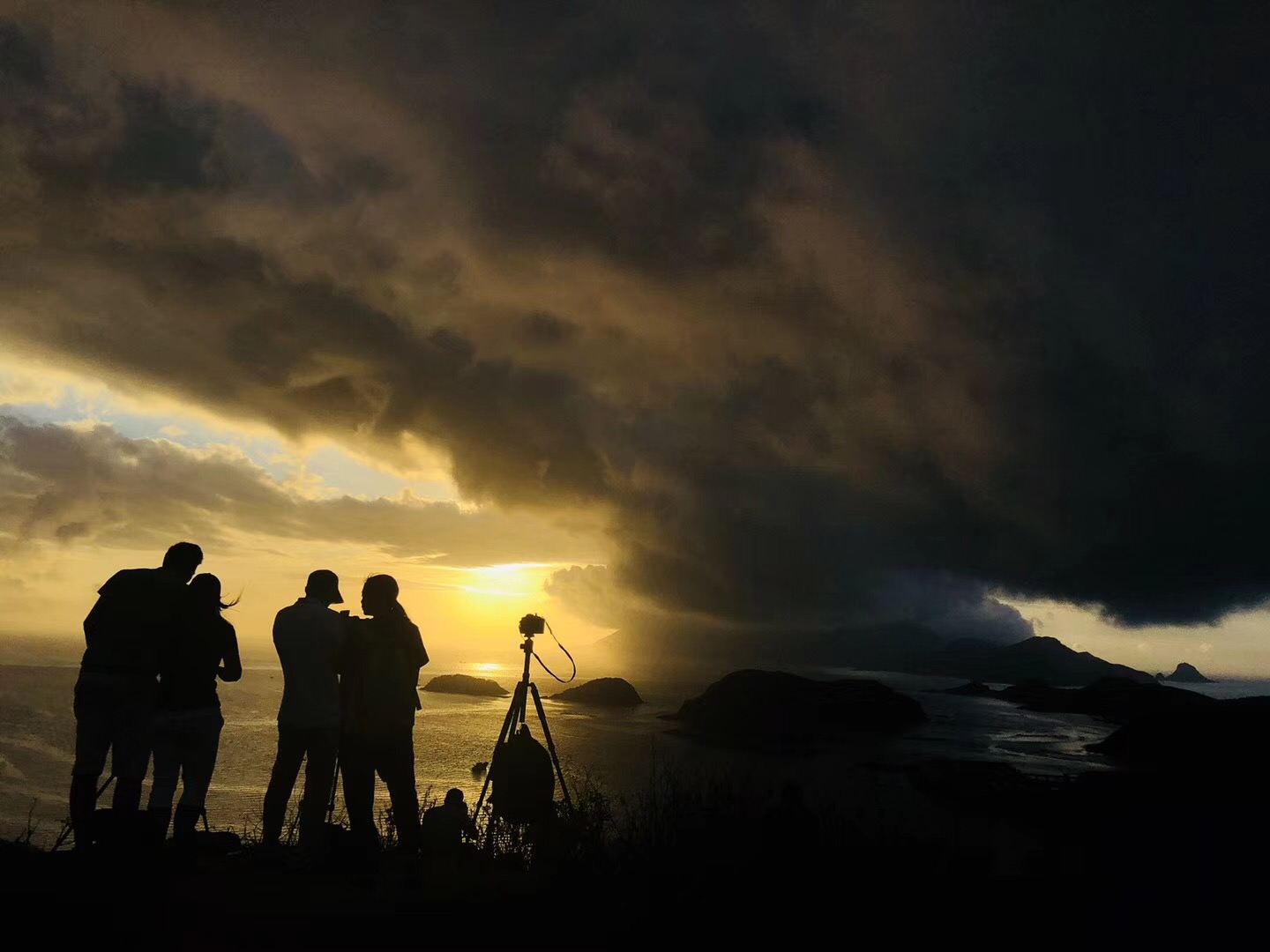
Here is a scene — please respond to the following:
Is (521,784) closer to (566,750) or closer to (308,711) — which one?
(308,711)

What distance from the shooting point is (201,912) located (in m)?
4.71

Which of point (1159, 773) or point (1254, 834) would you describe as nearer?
point (1254, 834)

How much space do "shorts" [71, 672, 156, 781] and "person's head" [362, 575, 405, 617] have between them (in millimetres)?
1935

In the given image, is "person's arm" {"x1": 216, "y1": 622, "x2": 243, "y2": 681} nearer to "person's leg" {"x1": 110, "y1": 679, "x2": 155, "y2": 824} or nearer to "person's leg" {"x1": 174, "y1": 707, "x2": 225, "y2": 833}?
"person's leg" {"x1": 174, "y1": 707, "x2": 225, "y2": 833}

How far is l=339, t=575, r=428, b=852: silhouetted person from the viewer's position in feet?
Answer: 20.9

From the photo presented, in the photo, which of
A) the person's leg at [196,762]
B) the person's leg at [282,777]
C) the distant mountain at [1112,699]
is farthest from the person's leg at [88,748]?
the distant mountain at [1112,699]

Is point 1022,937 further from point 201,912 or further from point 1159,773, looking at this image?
point 1159,773

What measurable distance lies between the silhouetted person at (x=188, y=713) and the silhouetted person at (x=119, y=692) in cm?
14

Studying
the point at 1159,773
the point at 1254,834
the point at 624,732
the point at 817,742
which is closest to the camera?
the point at 1254,834

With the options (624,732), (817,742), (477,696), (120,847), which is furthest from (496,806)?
(477,696)

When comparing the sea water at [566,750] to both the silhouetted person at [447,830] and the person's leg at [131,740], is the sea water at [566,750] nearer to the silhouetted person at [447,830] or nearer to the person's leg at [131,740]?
the silhouetted person at [447,830]

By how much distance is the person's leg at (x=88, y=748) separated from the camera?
5965 millimetres

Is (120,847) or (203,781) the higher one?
(203,781)

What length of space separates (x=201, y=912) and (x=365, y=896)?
3.75ft
